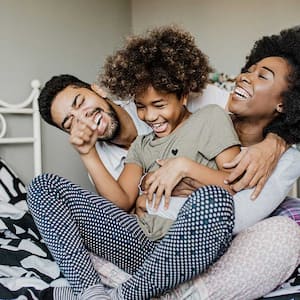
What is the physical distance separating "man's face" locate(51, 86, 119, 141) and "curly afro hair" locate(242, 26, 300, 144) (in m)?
0.48

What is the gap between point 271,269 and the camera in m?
0.89

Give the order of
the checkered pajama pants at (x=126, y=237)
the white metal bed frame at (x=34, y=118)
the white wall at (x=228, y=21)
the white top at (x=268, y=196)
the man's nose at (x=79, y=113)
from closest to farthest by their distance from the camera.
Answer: the checkered pajama pants at (x=126, y=237), the white top at (x=268, y=196), the man's nose at (x=79, y=113), the white metal bed frame at (x=34, y=118), the white wall at (x=228, y=21)

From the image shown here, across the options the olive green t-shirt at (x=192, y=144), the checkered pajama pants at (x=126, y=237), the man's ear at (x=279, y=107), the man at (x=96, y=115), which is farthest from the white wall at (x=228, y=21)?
the checkered pajama pants at (x=126, y=237)

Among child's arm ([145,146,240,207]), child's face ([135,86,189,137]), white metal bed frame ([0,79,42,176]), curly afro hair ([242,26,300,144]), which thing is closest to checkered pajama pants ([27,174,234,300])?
child's arm ([145,146,240,207])

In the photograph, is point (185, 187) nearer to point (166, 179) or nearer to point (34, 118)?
point (166, 179)

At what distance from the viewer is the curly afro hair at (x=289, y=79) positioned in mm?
1177

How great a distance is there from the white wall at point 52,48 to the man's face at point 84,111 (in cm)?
49

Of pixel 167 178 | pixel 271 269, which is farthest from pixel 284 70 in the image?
pixel 271 269

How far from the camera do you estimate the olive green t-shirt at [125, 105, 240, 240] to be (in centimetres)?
109

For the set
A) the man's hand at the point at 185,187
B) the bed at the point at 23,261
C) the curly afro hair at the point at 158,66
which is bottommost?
the bed at the point at 23,261

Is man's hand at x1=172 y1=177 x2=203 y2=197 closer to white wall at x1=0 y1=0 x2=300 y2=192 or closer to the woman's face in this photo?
the woman's face

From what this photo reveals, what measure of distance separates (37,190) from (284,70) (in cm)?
75

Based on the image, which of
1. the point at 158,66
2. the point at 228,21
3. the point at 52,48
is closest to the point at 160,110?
the point at 158,66

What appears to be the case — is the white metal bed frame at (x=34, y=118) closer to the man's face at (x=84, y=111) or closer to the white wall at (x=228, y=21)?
the man's face at (x=84, y=111)
